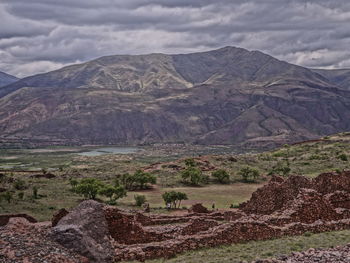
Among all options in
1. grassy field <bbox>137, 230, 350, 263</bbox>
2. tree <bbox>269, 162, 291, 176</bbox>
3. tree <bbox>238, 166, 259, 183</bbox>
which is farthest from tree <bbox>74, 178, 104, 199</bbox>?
grassy field <bbox>137, 230, 350, 263</bbox>

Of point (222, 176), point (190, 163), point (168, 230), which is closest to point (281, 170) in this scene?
point (222, 176)

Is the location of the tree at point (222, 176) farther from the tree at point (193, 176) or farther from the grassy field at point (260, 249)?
the grassy field at point (260, 249)

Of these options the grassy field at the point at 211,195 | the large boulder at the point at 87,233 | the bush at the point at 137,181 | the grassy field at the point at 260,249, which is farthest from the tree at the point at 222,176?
the large boulder at the point at 87,233

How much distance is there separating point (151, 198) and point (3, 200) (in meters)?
21.7

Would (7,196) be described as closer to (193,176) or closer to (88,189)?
(88,189)

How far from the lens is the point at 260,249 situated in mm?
20828

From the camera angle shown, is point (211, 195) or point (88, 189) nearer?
point (88, 189)

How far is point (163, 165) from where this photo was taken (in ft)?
342

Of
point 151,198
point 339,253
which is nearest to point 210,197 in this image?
point 151,198

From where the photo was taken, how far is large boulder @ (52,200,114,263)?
1959cm

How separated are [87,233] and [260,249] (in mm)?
8581

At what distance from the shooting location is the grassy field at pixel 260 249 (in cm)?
1939

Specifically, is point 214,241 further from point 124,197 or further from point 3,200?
point 124,197

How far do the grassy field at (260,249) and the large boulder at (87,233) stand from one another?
2.63 meters
